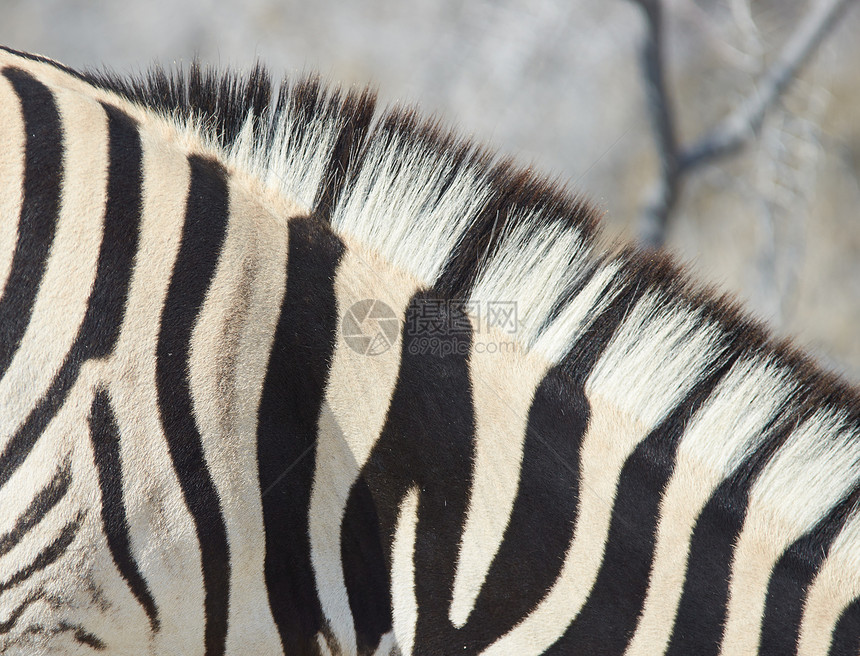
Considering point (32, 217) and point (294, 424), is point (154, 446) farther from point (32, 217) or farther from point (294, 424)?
point (32, 217)

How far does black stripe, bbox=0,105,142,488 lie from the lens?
143 centimetres

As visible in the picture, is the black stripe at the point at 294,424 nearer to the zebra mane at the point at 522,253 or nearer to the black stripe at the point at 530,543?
the zebra mane at the point at 522,253

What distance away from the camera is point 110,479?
4.76ft

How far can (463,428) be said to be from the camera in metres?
1.57

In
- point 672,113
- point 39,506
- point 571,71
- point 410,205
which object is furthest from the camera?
point 571,71

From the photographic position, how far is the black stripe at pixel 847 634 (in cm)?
152

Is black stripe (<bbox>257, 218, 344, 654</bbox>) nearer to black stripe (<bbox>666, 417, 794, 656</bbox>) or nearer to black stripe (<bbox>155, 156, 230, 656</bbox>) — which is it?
black stripe (<bbox>155, 156, 230, 656</bbox>)

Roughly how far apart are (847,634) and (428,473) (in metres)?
1.01

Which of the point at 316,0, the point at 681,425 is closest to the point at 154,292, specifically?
the point at 681,425

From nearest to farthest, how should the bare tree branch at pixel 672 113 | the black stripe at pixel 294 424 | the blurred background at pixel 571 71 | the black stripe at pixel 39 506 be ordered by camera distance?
the black stripe at pixel 39 506
the black stripe at pixel 294 424
the bare tree branch at pixel 672 113
the blurred background at pixel 571 71

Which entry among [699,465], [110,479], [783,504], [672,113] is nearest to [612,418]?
[699,465]

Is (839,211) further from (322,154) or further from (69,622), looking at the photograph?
(69,622)

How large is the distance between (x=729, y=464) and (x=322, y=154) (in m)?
1.22

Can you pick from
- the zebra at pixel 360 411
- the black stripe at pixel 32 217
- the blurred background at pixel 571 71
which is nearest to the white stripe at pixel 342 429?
the zebra at pixel 360 411
